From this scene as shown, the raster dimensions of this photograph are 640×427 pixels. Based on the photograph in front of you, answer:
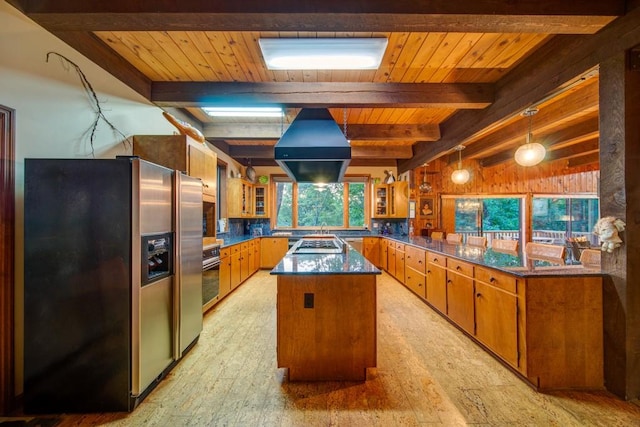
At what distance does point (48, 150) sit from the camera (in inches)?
79.3

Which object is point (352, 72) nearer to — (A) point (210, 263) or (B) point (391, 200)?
(A) point (210, 263)

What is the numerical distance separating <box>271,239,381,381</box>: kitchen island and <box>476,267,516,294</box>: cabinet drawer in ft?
3.63

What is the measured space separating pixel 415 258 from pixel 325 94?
9.16 ft

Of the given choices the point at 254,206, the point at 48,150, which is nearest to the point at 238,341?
the point at 48,150

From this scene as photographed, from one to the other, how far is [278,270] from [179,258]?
0.92 metres

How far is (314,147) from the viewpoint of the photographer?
284 cm

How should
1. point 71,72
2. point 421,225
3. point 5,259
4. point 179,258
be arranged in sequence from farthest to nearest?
point 421,225
point 179,258
point 71,72
point 5,259

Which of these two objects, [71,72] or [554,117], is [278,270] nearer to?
[71,72]

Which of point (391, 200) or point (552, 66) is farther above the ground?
point (552, 66)

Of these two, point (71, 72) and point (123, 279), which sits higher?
point (71, 72)

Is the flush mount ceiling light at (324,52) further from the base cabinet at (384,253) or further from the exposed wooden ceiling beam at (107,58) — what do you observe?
the base cabinet at (384,253)

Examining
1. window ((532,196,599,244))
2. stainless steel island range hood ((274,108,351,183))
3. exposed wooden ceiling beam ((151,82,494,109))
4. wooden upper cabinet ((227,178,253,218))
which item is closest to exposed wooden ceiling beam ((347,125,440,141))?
stainless steel island range hood ((274,108,351,183))

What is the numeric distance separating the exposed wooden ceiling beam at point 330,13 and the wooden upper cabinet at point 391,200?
4.66 metres

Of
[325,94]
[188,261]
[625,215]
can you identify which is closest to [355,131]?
[325,94]
